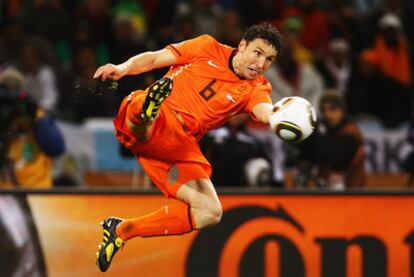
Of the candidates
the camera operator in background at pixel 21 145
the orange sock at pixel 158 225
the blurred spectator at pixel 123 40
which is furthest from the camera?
the blurred spectator at pixel 123 40

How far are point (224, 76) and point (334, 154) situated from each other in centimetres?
240

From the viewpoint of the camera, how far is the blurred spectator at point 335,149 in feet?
33.6

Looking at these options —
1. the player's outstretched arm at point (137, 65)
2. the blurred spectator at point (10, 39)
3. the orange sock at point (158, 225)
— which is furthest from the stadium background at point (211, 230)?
the blurred spectator at point (10, 39)

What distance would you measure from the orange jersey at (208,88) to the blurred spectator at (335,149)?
88.6 inches

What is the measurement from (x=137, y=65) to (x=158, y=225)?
109 centimetres

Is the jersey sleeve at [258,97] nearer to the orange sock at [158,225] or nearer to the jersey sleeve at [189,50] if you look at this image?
the jersey sleeve at [189,50]

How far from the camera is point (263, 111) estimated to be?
775 cm

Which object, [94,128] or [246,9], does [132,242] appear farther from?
[246,9]

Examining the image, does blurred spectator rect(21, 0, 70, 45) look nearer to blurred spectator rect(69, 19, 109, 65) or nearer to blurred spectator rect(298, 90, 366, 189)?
blurred spectator rect(69, 19, 109, 65)

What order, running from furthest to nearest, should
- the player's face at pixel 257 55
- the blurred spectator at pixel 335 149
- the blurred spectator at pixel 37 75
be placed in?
the blurred spectator at pixel 37 75, the blurred spectator at pixel 335 149, the player's face at pixel 257 55

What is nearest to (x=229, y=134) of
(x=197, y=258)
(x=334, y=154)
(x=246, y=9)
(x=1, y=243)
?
(x=334, y=154)

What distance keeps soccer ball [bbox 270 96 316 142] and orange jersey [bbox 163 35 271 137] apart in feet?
2.05

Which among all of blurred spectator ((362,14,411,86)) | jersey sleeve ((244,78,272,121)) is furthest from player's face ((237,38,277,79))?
blurred spectator ((362,14,411,86))

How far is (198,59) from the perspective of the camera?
26.8 ft
